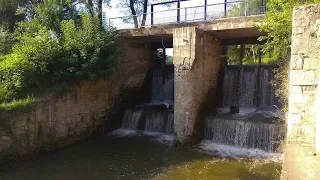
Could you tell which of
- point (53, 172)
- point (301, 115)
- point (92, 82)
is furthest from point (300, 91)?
point (92, 82)

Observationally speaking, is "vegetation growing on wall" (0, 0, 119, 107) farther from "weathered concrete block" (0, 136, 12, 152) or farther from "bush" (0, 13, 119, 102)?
"weathered concrete block" (0, 136, 12, 152)

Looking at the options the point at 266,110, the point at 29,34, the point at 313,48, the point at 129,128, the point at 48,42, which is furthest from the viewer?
the point at 129,128

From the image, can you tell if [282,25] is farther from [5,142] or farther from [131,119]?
[5,142]

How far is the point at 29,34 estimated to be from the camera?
39.3ft

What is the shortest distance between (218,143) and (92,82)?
5.74 meters

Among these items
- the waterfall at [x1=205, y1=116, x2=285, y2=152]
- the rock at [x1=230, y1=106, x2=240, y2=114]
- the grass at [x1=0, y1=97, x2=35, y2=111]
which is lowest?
A: the waterfall at [x1=205, y1=116, x2=285, y2=152]

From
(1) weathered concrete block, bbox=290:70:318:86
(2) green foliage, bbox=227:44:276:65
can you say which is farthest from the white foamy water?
(2) green foliage, bbox=227:44:276:65

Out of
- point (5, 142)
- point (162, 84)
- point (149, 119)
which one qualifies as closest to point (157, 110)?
point (149, 119)

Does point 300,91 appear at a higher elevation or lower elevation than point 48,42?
lower

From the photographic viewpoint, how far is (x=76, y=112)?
38.0 feet

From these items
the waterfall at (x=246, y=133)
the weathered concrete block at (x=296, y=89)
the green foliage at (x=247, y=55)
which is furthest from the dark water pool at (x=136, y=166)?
the green foliage at (x=247, y=55)

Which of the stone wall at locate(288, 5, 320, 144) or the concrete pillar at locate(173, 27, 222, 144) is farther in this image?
the concrete pillar at locate(173, 27, 222, 144)

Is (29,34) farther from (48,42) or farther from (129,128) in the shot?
(129,128)

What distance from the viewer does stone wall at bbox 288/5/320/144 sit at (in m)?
4.99
